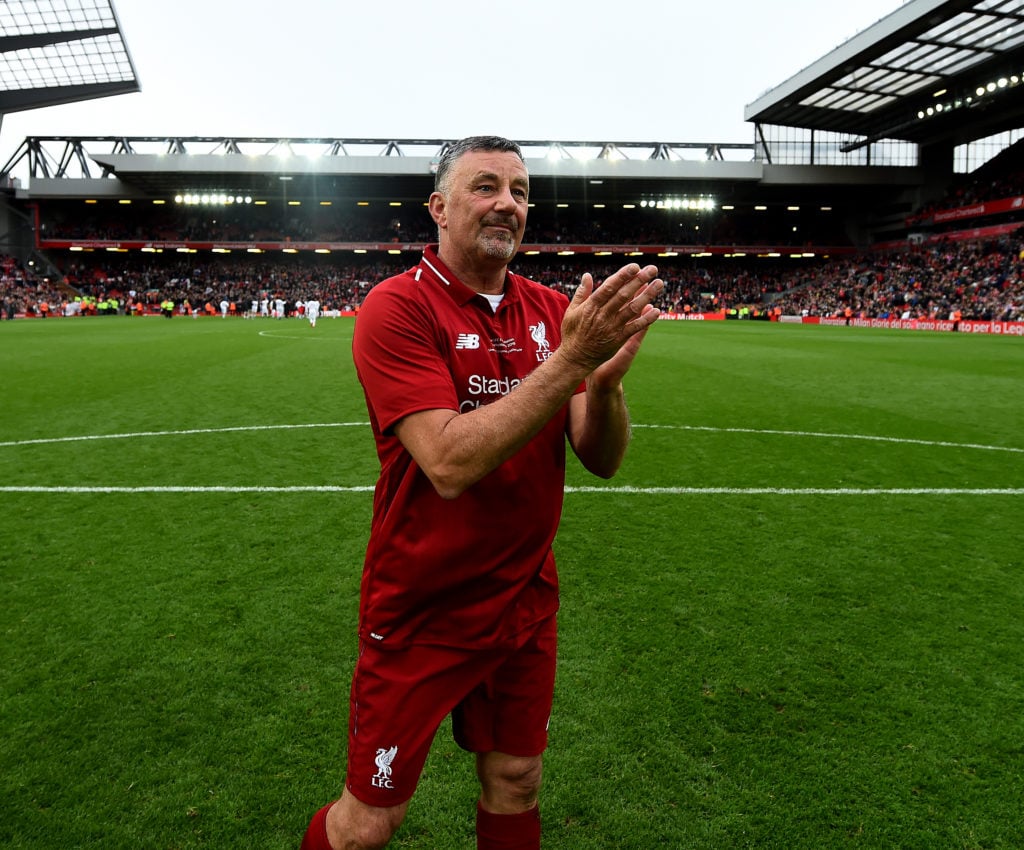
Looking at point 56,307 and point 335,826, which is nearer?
point 335,826

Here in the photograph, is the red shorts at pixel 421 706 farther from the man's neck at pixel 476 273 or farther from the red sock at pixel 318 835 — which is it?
the man's neck at pixel 476 273

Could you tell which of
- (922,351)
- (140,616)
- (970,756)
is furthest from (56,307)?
(970,756)

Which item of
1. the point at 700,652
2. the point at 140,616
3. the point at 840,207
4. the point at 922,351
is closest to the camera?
the point at 700,652

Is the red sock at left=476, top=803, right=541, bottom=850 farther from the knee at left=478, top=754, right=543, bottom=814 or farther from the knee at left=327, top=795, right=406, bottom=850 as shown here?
the knee at left=327, top=795, right=406, bottom=850

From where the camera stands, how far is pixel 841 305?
49.5 meters

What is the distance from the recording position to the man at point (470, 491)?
1.75 metres

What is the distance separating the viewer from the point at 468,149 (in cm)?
215

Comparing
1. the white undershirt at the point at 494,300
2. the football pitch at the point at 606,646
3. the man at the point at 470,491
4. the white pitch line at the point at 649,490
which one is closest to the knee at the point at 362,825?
the man at the point at 470,491

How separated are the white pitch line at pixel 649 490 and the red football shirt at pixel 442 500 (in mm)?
4627

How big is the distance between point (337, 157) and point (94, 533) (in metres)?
53.7

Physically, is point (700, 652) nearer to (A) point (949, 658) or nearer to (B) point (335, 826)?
(A) point (949, 658)

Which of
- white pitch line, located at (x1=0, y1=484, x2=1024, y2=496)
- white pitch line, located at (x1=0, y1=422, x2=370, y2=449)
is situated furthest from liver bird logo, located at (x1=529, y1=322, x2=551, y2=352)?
white pitch line, located at (x1=0, y1=422, x2=370, y2=449)

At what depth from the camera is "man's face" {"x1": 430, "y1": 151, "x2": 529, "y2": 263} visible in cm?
210

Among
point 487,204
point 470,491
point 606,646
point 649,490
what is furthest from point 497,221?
point 649,490
